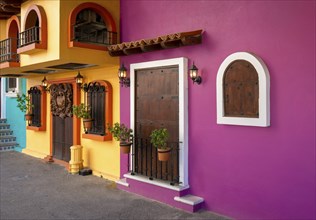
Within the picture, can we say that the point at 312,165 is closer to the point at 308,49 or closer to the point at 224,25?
the point at 308,49

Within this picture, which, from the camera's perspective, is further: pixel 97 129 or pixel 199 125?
pixel 97 129

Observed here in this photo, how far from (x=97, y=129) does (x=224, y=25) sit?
4791 mm

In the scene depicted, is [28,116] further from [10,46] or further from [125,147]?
[125,147]

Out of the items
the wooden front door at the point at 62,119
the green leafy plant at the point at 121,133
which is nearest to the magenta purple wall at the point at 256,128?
the green leafy plant at the point at 121,133

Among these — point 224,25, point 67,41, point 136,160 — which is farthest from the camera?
point 136,160

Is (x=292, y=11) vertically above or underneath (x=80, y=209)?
above

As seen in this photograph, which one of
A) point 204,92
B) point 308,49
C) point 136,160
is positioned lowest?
point 136,160

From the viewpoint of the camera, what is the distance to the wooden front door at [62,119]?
32.4ft

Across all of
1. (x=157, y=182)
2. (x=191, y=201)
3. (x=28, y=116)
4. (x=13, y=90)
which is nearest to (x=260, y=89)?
(x=191, y=201)

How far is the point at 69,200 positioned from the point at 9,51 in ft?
17.6

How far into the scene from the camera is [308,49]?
15.0ft

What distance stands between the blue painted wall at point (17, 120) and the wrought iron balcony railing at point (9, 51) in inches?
127

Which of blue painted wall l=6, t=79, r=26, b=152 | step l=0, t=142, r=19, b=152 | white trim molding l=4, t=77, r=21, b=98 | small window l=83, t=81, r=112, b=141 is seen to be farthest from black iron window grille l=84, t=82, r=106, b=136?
step l=0, t=142, r=19, b=152

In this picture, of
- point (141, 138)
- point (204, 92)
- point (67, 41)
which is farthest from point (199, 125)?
point (67, 41)
